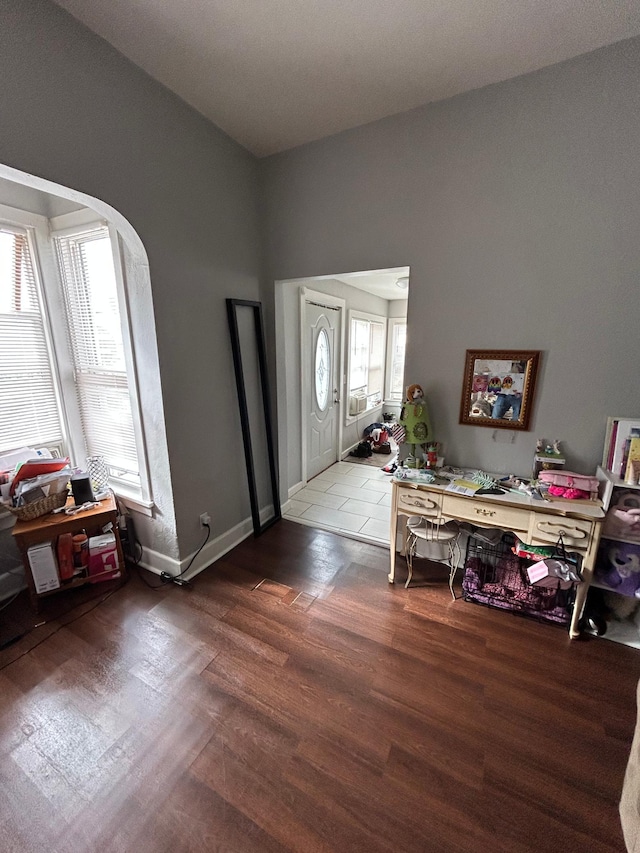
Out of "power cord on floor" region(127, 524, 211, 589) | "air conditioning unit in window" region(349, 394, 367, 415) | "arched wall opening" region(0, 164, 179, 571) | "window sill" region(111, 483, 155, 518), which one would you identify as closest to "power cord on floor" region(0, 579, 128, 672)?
"power cord on floor" region(127, 524, 211, 589)

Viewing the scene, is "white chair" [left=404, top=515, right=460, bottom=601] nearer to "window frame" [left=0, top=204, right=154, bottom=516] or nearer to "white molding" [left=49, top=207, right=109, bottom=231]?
"window frame" [left=0, top=204, right=154, bottom=516]

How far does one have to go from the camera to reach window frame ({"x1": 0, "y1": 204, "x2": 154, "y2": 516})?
2.15 metres

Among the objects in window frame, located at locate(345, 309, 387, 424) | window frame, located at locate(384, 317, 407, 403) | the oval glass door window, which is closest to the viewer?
the oval glass door window

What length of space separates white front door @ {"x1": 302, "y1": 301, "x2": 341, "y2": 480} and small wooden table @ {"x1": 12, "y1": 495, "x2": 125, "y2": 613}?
2125mm

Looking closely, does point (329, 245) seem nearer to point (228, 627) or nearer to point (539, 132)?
point (539, 132)

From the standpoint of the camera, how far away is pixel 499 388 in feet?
7.22

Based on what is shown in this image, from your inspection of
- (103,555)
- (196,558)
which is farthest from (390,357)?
(103,555)

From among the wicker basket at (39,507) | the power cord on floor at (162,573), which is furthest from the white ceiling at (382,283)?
the wicker basket at (39,507)

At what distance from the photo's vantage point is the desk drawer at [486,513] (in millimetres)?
1929

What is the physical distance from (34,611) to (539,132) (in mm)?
3944

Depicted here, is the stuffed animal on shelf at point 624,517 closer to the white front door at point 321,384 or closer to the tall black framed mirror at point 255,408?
the tall black framed mirror at point 255,408

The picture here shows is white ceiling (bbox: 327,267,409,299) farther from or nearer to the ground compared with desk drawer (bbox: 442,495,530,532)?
farther from the ground

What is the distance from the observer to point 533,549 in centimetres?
195

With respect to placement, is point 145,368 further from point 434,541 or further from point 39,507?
point 434,541
